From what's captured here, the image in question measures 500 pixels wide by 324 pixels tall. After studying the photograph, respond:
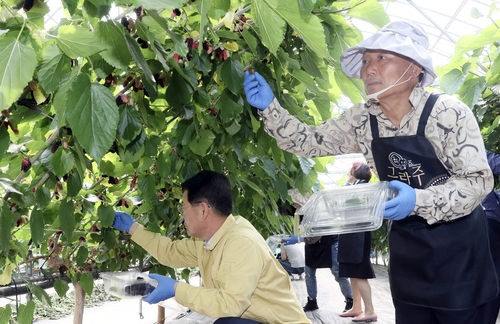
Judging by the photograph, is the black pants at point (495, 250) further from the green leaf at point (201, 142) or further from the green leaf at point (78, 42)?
the green leaf at point (78, 42)

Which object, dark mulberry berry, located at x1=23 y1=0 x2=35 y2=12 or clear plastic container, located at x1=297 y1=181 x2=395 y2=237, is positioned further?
clear plastic container, located at x1=297 y1=181 x2=395 y2=237

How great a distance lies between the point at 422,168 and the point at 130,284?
90 centimetres

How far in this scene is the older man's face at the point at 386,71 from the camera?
3.77ft

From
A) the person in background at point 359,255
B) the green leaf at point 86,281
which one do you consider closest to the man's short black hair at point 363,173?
the person in background at point 359,255

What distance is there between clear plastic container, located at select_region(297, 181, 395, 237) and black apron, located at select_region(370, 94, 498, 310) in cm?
9

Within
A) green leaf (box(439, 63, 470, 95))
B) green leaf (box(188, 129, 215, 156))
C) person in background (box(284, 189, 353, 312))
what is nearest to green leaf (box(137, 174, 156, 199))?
green leaf (box(188, 129, 215, 156))

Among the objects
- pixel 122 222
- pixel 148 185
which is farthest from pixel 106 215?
pixel 122 222

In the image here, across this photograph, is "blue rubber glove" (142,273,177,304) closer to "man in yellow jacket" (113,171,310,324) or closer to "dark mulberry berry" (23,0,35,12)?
"man in yellow jacket" (113,171,310,324)

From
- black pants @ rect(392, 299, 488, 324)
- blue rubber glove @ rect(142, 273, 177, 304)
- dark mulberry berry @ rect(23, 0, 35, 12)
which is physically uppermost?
dark mulberry berry @ rect(23, 0, 35, 12)

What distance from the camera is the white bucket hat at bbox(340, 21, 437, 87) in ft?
3.62

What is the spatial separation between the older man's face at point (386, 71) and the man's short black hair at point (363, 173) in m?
2.15

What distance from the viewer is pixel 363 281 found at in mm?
3381

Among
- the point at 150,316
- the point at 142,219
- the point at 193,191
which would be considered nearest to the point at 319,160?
the point at 193,191

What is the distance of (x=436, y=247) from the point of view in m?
1.16
